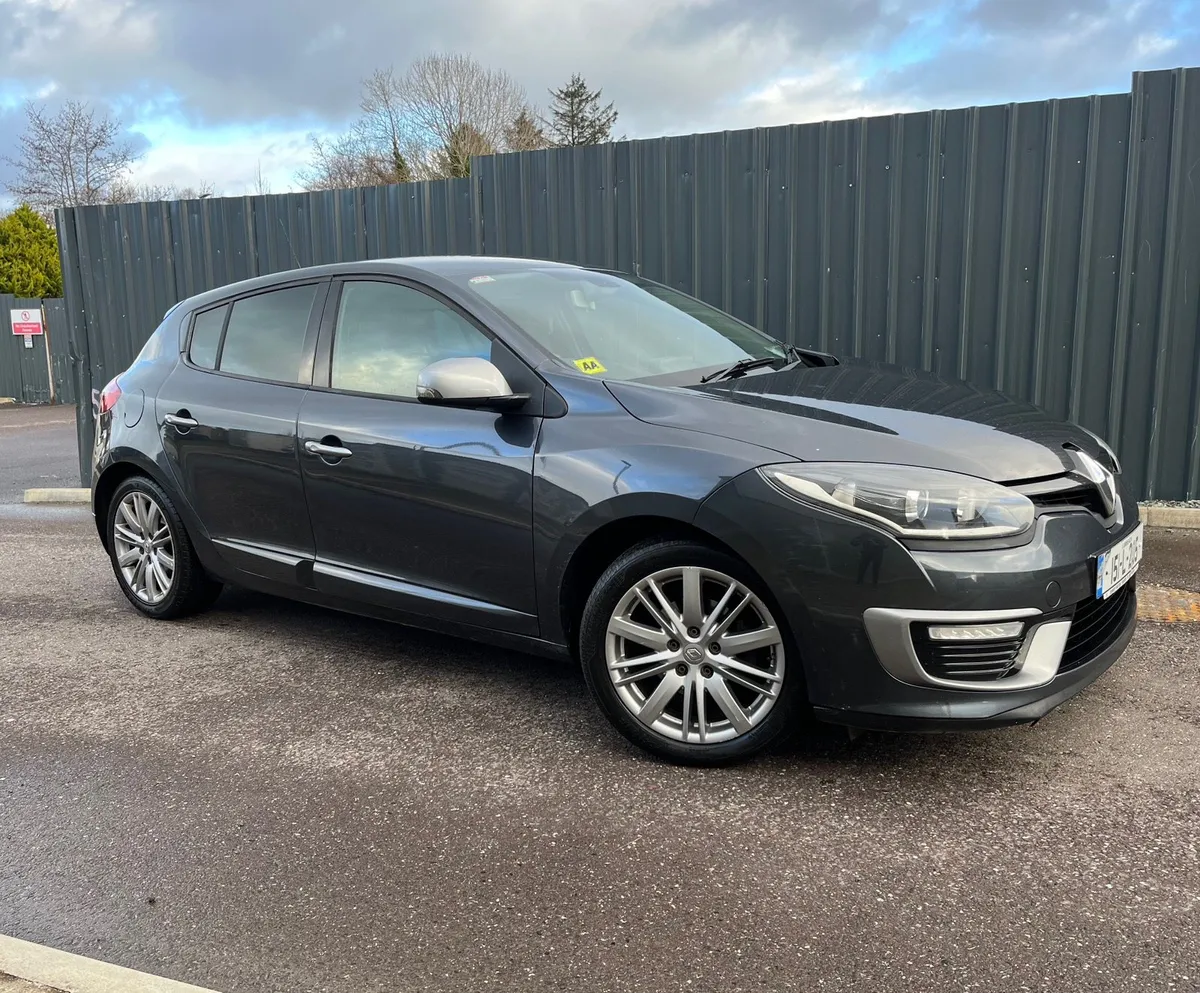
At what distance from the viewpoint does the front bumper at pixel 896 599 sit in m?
2.74

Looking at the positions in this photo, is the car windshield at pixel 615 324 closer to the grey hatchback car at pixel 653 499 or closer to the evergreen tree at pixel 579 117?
the grey hatchback car at pixel 653 499

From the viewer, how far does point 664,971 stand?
7.38 feet

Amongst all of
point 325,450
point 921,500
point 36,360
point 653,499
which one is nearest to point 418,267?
point 325,450

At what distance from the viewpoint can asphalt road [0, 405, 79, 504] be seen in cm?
999

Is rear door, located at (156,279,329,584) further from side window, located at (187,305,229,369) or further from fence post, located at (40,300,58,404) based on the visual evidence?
fence post, located at (40,300,58,404)

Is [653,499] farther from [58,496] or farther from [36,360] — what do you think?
[36,360]

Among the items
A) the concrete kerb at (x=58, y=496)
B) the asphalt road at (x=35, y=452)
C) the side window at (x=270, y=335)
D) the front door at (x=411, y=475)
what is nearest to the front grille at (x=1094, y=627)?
the front door at (x=411, y=475)

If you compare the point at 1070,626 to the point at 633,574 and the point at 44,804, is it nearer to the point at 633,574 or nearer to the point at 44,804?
the point at 633,574

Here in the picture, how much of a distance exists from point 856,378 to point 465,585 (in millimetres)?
1579

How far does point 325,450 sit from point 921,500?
2.25 m

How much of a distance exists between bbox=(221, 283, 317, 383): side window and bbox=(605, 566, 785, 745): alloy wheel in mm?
1842

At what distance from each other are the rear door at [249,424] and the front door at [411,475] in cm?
13

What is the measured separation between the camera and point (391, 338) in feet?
13.0

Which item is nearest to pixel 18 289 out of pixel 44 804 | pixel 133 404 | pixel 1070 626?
pixel 133 404
